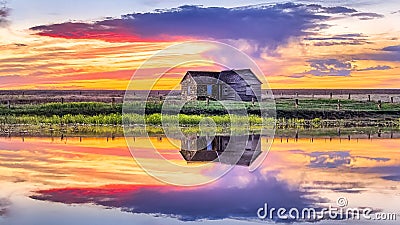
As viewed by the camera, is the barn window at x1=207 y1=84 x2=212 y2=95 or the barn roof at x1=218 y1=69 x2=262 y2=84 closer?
the barn window at x1=207 y1=84 x2=212 y2=95

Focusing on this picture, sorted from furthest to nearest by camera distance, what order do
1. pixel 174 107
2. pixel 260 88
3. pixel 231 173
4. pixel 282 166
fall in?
pixel 260 88 → pixel 174 107 → pixel 282 166 → pixel 231 173

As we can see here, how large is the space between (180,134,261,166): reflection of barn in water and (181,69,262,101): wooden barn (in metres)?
21.7

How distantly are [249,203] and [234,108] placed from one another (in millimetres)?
26800

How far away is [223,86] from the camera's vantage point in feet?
160

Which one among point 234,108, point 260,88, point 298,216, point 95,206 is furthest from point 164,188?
point 260,88

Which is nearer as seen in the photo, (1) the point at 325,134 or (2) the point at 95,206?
(2) the point at 95,206

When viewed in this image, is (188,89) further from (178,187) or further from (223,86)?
(178,187)

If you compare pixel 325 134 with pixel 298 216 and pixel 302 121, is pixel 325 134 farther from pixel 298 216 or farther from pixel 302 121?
pixel 298 216

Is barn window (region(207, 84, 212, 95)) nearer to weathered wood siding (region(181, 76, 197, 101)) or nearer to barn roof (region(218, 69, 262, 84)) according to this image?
weathered wood siding (region(181, 76, 197, 101))

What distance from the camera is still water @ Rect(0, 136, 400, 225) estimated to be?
1127cm

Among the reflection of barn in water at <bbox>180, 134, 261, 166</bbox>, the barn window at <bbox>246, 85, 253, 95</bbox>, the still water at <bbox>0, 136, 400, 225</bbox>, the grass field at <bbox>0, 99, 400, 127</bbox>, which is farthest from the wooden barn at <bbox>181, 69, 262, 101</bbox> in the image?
the still water at <bbox>0, 136, 400, 225</bbox>

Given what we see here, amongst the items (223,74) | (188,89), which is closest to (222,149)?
(188,89)

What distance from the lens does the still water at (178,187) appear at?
37.0 ft

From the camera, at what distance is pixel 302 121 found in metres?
35.1
